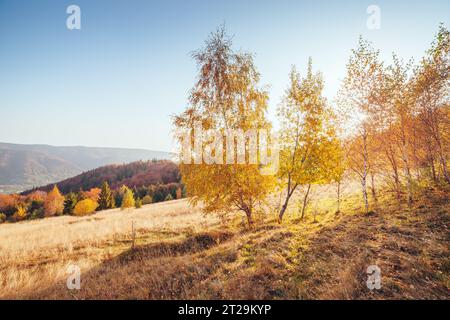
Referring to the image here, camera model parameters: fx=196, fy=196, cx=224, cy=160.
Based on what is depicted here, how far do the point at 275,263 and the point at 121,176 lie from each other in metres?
154

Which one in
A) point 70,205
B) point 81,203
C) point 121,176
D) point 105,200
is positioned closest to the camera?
point 81,203

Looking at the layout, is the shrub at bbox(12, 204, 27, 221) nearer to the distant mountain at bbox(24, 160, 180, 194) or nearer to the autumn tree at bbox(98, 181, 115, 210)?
the autumn tree at bbox(98, 181, 115, 210)

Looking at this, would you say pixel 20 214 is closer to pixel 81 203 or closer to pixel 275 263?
pixel 81 203

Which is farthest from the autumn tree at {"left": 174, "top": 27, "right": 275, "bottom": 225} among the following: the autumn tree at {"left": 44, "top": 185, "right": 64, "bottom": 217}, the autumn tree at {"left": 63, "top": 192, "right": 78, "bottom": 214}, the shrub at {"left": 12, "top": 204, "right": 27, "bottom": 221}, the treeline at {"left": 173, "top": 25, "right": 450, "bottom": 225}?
the shrub at {"left": 12, "top": 204, "right": 27, "bottom": 221}

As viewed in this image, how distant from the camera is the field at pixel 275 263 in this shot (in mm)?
5926

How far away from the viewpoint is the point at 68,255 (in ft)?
39.7

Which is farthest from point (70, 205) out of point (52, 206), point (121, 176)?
point (121, 176)

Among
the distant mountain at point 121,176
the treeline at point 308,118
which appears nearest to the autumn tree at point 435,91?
the treeline at point 308,118

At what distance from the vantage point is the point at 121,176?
141 metres

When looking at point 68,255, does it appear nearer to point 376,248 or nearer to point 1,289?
point 1,289

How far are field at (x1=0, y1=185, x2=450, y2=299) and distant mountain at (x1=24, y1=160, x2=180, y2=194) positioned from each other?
101 m

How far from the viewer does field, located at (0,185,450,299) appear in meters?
5.93
